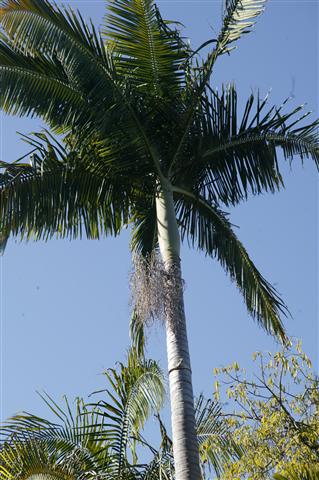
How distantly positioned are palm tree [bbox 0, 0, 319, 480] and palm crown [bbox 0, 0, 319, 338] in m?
0.01

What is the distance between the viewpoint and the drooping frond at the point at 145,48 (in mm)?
11281

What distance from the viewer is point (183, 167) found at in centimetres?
1148

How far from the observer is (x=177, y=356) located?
9.70 meters

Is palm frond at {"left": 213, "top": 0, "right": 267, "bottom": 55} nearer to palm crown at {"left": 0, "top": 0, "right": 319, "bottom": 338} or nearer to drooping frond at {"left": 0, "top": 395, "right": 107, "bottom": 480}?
palm crown at {"left": 0, "top": 0, "right": 319, "bottom": 338}

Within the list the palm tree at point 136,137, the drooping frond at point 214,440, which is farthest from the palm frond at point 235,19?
the drooping frond at point 214,440

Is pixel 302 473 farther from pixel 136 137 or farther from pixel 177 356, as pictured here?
pixel 136 137

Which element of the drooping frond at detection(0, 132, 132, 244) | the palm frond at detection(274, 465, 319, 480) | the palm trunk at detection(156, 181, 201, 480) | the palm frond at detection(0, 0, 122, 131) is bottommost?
the palm frond at detection(274, 465, 319, 480)

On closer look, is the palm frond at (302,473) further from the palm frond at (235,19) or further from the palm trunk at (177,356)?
the palm frond at (235,19)

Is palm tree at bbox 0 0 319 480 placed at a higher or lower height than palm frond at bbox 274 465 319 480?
higher

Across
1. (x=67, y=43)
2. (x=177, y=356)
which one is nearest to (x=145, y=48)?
(x=67, y=43)

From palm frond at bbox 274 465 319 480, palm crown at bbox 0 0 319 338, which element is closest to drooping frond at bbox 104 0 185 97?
palm crown at bbox 0 0 319 338

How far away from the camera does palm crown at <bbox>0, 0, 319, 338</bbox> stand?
10.9 metres

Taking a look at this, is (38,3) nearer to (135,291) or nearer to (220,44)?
(220,44)

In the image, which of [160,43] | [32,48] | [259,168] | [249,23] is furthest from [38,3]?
[259,168]
